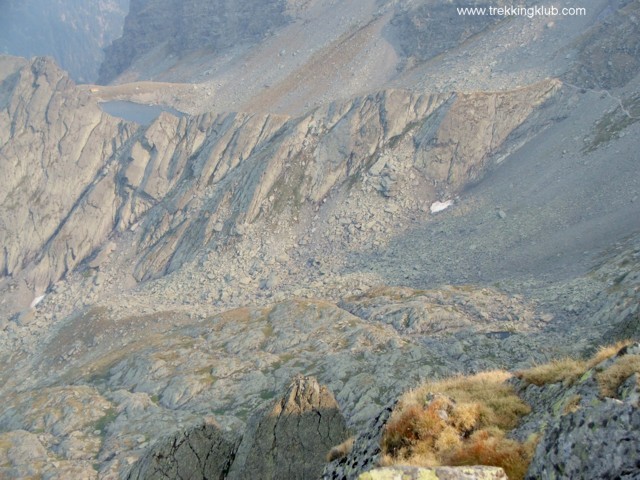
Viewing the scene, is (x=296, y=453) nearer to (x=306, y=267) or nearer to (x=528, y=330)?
(x=528, y=330)

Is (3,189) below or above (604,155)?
above

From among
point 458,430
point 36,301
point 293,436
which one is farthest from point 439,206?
point 36,301

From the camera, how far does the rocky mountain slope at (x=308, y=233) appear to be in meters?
36.2

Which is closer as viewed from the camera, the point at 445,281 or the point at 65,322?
the point at 445,281

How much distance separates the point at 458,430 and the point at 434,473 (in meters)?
2.27

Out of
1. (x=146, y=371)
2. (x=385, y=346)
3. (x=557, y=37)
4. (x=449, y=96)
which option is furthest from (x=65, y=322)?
(x=557, y=37)

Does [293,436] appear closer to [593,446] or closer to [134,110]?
[593,446]

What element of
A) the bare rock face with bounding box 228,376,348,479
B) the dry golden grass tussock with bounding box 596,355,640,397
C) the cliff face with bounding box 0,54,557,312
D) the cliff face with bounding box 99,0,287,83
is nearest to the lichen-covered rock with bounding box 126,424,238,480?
the bare rock face with bounding box 228,376,348,479

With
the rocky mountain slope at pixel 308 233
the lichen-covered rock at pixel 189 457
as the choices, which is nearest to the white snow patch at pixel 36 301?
the rocky mountain slope at pixel 308 233

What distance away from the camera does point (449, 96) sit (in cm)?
7412

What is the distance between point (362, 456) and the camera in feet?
32.7

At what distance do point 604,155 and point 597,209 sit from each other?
906 centimetres

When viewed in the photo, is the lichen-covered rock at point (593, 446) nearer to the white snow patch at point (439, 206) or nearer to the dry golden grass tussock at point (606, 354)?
the dry golden grass tussock at point (606, 354)

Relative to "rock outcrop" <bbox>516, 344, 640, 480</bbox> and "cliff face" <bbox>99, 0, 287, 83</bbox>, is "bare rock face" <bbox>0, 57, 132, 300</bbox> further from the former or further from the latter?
"rock outcrop" <bbox>516, 344, 640, 480</bbox>
